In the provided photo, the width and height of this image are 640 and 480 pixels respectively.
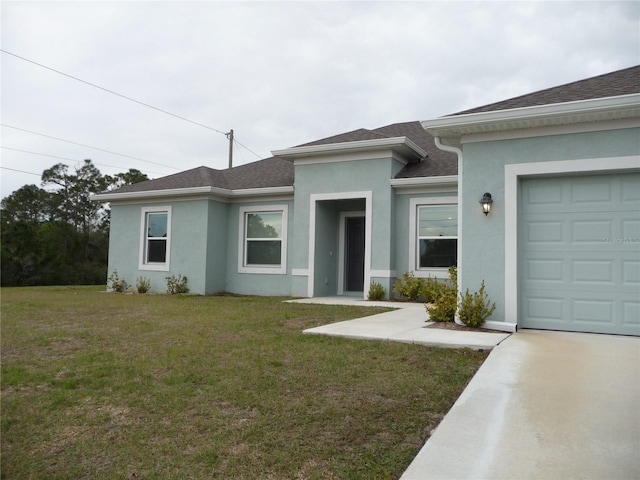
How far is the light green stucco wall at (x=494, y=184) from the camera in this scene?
6.28 m

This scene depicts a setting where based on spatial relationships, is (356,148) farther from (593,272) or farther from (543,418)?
(543,418)

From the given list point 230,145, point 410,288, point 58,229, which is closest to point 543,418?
point 410,288

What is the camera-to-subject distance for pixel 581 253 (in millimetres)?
6262

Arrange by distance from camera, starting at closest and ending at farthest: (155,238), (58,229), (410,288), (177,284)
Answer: (410,288) < (177,284) < (155,238) < (58,229)

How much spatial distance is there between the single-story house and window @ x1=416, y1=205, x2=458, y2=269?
3 centimetres

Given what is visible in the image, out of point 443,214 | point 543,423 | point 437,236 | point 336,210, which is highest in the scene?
point 336,210

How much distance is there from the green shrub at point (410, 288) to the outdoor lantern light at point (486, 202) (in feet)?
13.8

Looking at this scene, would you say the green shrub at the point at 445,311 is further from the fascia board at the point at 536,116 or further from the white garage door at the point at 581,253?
the fascia board at the point at 536,116

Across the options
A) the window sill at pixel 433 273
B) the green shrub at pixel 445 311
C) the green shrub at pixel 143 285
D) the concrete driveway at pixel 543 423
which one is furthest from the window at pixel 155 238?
the concrete driveway at pixel 543 423

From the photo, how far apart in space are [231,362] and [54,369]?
202 centimetres

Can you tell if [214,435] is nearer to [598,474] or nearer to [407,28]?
[598,474]

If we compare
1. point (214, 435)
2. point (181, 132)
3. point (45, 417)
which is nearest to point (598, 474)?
point (214, 435)

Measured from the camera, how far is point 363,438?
10.2 ft

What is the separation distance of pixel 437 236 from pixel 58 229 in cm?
2702
